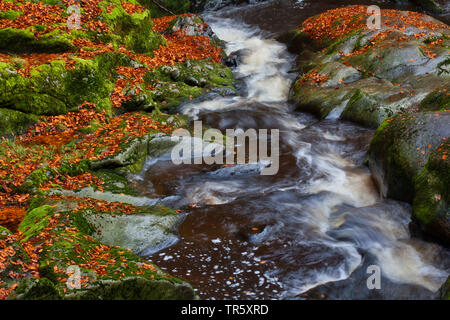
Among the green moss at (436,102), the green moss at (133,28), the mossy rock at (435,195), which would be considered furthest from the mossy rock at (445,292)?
the green moss at (133,28)

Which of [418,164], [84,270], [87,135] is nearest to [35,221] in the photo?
[84,270]

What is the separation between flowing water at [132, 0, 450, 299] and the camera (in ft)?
19.4

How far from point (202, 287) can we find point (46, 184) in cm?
413

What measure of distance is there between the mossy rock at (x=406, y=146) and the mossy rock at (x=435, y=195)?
445 mm

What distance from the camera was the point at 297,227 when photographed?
7.44m

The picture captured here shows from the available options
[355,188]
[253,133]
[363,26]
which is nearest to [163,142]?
[253,133]

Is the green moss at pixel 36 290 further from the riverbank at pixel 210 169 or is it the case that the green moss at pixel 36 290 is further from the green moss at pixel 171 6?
the green moss at pixel 171 6

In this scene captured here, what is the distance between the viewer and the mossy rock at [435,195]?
6.22 meters

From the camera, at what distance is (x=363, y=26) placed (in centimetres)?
1578

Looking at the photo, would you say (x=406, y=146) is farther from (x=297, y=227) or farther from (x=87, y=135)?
(x=87, y=135)

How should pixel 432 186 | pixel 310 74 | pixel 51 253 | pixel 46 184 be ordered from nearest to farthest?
pixel 51 253, pixel 432 186, pixel 46 184, pixel 310 74

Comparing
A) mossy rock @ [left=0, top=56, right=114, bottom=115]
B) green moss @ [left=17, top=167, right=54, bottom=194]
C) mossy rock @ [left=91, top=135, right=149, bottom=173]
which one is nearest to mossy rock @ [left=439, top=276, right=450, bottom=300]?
mossy rock @ [left=91, top=135, right=149, bottom=173]

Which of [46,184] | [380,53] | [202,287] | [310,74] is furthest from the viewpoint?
[310,74]
